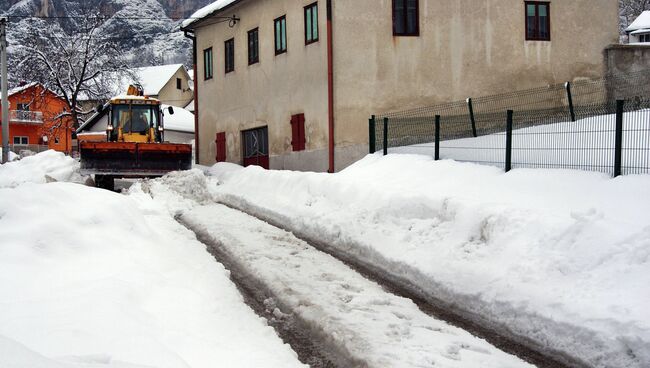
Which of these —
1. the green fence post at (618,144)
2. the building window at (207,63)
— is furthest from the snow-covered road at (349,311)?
Result: the building window at (207,63)

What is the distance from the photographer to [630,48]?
20.7m

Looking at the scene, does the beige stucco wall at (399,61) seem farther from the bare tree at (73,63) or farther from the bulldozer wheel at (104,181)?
the bare tree at (73,63)

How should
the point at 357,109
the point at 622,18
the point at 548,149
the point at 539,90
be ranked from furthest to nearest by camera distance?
the point at 622,18, the point at 539,90, the point at 357,109, the point at 548,149

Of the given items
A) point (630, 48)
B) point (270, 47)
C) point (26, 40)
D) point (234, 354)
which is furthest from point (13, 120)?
point (234, 354)

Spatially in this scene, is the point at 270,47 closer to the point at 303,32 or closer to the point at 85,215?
the point at 303,32

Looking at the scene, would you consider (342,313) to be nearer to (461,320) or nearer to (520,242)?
(461,320)

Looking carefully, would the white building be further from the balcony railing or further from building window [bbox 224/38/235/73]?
the balcony railing

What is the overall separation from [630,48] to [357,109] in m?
10.7

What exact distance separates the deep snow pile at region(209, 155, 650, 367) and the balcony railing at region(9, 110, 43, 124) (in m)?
62.5

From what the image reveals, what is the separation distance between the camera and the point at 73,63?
143ft

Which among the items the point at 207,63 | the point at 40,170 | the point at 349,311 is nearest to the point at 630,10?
the point at 207,63

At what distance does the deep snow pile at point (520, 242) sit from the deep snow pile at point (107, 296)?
2.53 meters

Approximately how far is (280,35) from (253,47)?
2102 millimetres

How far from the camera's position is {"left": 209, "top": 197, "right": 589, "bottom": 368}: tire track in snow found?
5105mm
